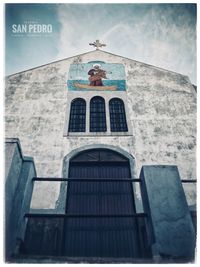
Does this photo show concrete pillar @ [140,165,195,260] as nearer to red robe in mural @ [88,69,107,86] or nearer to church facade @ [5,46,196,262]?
church facade @ [5,46,196,262]

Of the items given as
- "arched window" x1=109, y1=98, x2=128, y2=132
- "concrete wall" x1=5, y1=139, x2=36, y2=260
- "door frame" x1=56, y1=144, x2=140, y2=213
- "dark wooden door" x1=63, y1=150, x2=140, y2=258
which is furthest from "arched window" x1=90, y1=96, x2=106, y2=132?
"concrete wall" x1=5, y1=139, x2=36, y2=260

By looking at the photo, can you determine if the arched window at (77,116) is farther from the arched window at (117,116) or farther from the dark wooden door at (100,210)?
the dark wooden door at (100,210)

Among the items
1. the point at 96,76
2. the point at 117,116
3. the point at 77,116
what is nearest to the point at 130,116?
the point at 117,116

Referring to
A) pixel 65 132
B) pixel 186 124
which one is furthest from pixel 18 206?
pixel 186 124

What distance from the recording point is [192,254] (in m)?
3.72

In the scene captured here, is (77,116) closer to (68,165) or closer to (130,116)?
(130,116)

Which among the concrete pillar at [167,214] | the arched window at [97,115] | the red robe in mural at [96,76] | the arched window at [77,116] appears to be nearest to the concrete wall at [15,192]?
the concrete pillar at [167,214]

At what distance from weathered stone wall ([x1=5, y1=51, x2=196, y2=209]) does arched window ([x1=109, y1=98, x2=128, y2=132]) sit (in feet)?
1.05

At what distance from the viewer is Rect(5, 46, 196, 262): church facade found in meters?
4.19

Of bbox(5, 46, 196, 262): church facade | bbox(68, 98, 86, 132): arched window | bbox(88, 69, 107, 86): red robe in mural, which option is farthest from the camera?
bbox(88, 69, 107, 86): red robe in mural

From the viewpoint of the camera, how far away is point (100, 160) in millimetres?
8891

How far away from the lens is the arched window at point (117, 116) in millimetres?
9961

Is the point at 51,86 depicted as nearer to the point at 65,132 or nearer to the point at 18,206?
the point at 65,132

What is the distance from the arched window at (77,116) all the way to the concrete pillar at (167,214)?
5.74m
